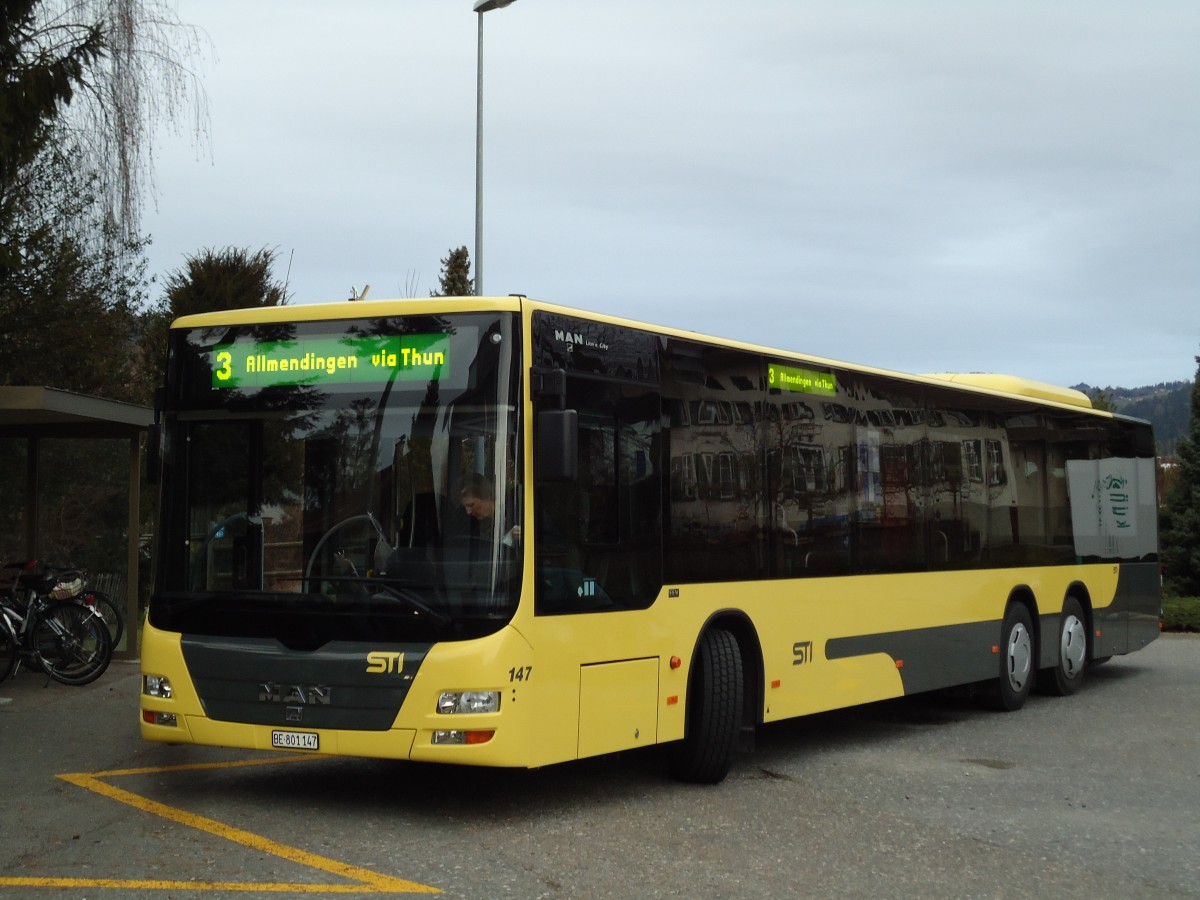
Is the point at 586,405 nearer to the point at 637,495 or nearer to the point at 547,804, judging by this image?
the point at 637,495

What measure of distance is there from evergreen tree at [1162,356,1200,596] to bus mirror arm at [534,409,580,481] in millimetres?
29336

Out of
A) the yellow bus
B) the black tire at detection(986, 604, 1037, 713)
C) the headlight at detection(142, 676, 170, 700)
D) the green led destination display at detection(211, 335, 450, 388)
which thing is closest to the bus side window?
the yellow bus

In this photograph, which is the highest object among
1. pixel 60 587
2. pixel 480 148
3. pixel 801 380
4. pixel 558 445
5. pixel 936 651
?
pixel 480 148

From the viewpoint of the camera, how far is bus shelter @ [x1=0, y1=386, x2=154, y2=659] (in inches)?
570

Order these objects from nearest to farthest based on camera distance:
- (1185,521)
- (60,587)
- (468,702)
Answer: (468,702) < (60,587) < (1185,521)

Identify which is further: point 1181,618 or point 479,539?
point 1181,618

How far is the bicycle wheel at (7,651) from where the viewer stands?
45.5 ft

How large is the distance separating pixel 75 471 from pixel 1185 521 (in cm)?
2586

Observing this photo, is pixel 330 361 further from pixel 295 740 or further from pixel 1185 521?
pixel 1185 521

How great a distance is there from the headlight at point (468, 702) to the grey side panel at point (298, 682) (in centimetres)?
22

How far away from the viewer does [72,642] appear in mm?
14180

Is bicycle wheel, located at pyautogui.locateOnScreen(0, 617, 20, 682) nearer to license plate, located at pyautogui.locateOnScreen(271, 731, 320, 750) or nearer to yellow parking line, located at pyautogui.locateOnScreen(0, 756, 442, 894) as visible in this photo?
yellow parking line, located at pyautogui.locateOnScreen(0, 756, 442, 894)

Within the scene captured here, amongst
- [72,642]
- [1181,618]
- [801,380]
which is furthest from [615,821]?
[1181,618]

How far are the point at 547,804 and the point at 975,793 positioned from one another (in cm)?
275
